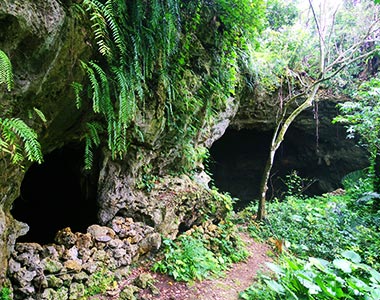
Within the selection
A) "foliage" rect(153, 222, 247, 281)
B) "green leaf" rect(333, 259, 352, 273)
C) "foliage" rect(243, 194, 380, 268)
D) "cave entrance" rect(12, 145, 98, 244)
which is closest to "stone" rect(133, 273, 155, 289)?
"foliage" rect(153, 222, 247, 281)

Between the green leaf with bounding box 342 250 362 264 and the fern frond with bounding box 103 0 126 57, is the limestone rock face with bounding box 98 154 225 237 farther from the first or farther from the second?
the green leaf with bounding box 342 250 362 264

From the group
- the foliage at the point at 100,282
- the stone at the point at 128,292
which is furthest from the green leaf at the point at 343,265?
the foliage at the point at 100,282

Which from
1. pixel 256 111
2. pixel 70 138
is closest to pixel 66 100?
pixel 70 138

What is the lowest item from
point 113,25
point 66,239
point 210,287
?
point 210,287

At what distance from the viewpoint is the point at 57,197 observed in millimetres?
4652

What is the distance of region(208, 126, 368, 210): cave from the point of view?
10.5 metres

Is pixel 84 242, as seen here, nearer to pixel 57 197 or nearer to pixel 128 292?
pixel 128 292

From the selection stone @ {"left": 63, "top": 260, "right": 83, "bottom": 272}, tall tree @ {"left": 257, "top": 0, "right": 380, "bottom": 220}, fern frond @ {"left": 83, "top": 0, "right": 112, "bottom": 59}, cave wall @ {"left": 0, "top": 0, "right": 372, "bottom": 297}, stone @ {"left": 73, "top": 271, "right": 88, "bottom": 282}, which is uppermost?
tall tree @ {"left": 257, "top": 0, "right": 380, "bottom": 220}

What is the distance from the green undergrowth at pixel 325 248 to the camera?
2.80m

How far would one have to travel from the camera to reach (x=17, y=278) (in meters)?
2.30

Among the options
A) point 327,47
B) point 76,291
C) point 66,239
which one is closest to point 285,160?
point 327,47

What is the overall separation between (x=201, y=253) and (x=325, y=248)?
9.74ft

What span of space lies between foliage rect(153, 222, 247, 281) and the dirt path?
0.10 meters

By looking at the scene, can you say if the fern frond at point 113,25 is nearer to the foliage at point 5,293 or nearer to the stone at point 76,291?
the foliage at point 5,293
